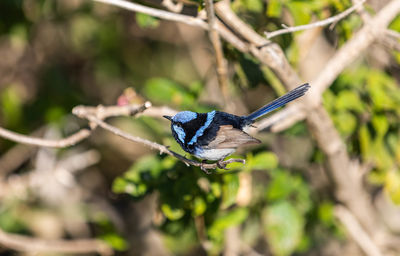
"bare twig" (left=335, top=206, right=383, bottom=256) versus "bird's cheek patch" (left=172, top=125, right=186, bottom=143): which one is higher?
"bird's cheek patch" (left=172, top=125, right=186, bottom=143)

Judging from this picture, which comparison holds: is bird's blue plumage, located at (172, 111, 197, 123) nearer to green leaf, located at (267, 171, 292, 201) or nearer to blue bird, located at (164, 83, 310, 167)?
blue bird, located at (164, 83, 310, 167)

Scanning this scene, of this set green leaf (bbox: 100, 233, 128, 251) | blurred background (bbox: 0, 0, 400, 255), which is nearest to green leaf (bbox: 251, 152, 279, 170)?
blurred background (bbox: 0, 0, 400, 255)

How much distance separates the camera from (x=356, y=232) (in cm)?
340

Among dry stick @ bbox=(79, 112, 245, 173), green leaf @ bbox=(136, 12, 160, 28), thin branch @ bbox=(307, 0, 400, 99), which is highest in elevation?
green leaf @ bbox=(136, 12, 160, 28)

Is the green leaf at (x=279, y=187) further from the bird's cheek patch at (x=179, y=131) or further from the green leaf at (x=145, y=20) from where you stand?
the green leaf at (x=145, y=20)

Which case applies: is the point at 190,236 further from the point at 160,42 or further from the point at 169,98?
the point at 160,42

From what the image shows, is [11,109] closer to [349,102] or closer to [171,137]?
[171,137]

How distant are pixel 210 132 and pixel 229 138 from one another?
0.12m

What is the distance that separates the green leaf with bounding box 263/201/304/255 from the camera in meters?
3.04

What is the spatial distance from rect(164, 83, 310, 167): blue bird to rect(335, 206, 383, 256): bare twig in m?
1.32

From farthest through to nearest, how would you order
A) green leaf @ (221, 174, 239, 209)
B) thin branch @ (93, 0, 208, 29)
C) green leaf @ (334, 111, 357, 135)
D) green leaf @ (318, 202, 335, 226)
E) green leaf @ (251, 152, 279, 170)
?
green leaf @ (318, 202, 335, 226) → green leaf @ (334, 111, 357, 135) → green leaf @ (251, 152, 279, 170) → green leaf @ (221, 174, 239, 209) → thin branch @ (93, 0, 208, 29)

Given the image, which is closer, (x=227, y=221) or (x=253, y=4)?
(x=253, y=4)

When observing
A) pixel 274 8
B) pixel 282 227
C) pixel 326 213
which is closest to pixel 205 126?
pixel 274 8

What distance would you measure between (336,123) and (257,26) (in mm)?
847
